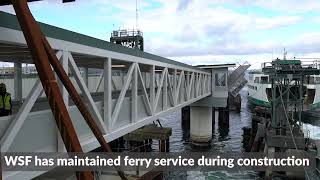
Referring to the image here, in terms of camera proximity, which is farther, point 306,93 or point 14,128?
point 306,93

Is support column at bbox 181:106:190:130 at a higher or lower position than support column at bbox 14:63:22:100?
lower

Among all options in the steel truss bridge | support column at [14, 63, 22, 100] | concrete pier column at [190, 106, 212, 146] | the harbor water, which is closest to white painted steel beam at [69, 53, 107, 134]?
the steel truss bridge

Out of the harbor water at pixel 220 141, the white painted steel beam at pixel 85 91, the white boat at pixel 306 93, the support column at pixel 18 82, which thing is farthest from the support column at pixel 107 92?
the white boat at pixel 306 93

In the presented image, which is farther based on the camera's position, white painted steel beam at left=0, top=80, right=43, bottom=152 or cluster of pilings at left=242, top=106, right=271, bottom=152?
cluster of pilings at left=242, top=106, right=271, bottom=152

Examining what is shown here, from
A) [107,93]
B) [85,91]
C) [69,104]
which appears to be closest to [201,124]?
[69,104]

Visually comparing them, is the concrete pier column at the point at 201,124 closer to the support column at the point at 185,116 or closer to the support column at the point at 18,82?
the support column at the point at 185,116

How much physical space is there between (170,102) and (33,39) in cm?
1747

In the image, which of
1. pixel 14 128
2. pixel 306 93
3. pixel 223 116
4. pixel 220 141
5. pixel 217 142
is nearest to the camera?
pixel 14 128

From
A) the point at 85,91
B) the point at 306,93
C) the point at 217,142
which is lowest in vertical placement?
the point at 217,142

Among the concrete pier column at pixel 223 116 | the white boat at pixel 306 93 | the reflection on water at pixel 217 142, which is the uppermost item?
the white boat at pixel 306 93

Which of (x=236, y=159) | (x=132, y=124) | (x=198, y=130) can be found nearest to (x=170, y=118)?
(x=198, y=130)

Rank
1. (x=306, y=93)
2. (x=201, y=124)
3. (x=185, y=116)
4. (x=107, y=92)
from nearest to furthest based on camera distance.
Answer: (x=107, y=92) → (x=201, y=124) → (x=185, y=116) → (x=306, y=93)

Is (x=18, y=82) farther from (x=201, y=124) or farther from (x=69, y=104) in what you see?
(x=201, y=124)

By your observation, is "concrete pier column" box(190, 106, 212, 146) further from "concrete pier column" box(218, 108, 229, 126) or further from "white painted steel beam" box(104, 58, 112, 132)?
"white painted steel beam" box(104, 58, 112, 132)
